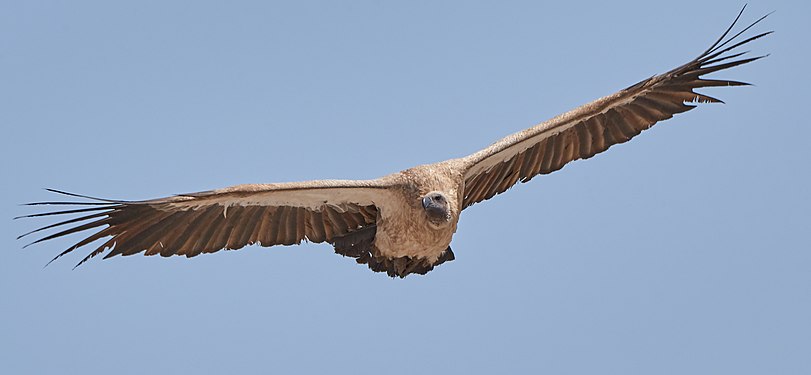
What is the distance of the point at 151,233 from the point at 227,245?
0.82 metres

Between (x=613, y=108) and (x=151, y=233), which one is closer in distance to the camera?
(x=151, y=233)

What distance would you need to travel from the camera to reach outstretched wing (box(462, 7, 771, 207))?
1177 cm

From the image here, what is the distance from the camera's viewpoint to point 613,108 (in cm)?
1218

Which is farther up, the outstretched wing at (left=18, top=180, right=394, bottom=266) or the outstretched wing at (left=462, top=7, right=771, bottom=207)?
the outstretched wing at (left=462, top=7, right=771, bottom=207)

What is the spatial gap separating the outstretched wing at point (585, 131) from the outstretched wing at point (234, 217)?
1.28m

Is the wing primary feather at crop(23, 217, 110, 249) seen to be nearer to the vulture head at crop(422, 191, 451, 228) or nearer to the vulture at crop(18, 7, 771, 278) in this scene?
the vulture at crop(18, 7, 771, 278)

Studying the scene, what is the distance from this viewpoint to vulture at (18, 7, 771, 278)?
10977 millimetres

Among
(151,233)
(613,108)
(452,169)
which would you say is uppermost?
(613,108)

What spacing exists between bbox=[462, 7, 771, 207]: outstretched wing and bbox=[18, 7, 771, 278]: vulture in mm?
10

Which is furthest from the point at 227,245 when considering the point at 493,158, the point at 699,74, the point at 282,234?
the point at 699,74

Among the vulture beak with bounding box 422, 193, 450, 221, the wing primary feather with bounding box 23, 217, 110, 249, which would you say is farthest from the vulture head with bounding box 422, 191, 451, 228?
the wing primary feather with bounding box 23, 217, 110, 249

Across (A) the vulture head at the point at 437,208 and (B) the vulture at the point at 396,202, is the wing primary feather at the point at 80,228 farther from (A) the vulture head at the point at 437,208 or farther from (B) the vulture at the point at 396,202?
(A) the vulture head at the point at 437,208

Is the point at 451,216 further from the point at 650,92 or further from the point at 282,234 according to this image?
the point at 650,92

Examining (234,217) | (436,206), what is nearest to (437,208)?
(436,206)
